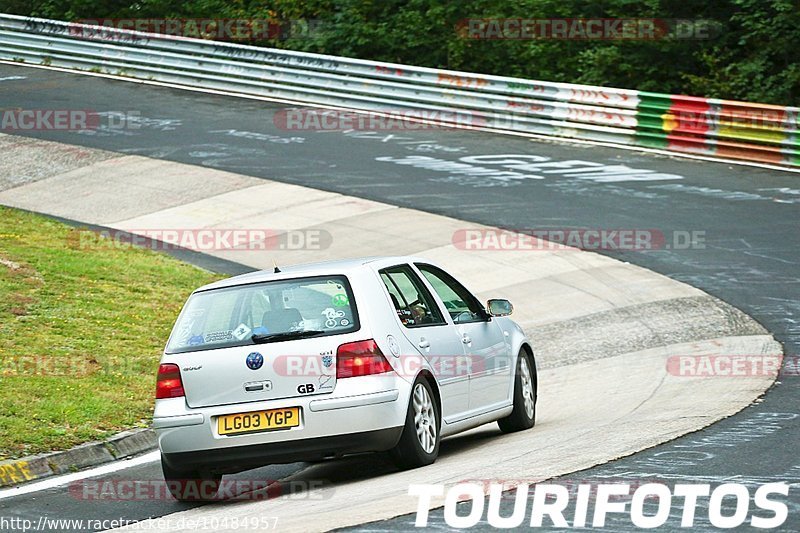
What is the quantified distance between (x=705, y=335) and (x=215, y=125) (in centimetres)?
1627

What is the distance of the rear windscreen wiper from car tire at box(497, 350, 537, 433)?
2.56 metres

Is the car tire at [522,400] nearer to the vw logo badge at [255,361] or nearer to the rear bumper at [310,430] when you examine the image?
the rear bumper at [310,430]

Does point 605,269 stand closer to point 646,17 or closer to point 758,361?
point 758,361

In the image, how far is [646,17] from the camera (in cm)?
3011

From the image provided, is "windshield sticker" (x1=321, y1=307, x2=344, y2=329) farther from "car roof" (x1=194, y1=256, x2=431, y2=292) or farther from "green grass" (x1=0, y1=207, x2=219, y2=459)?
"green grass" (x1=0, y1=207, x2=219, y2=459)

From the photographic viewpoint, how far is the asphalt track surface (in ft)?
27.3

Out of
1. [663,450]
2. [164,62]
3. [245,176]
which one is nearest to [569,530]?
[663,450]

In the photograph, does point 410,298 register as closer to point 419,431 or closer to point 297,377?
point 419,431
